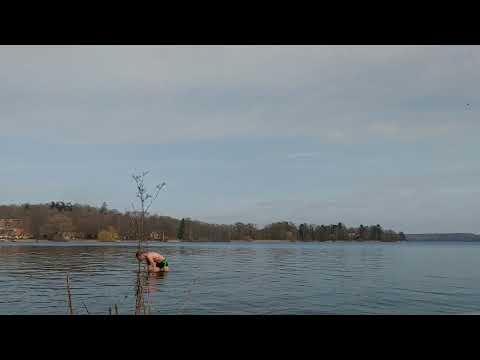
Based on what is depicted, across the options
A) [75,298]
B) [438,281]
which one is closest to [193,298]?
[75,298]

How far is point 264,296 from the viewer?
50.6ft
